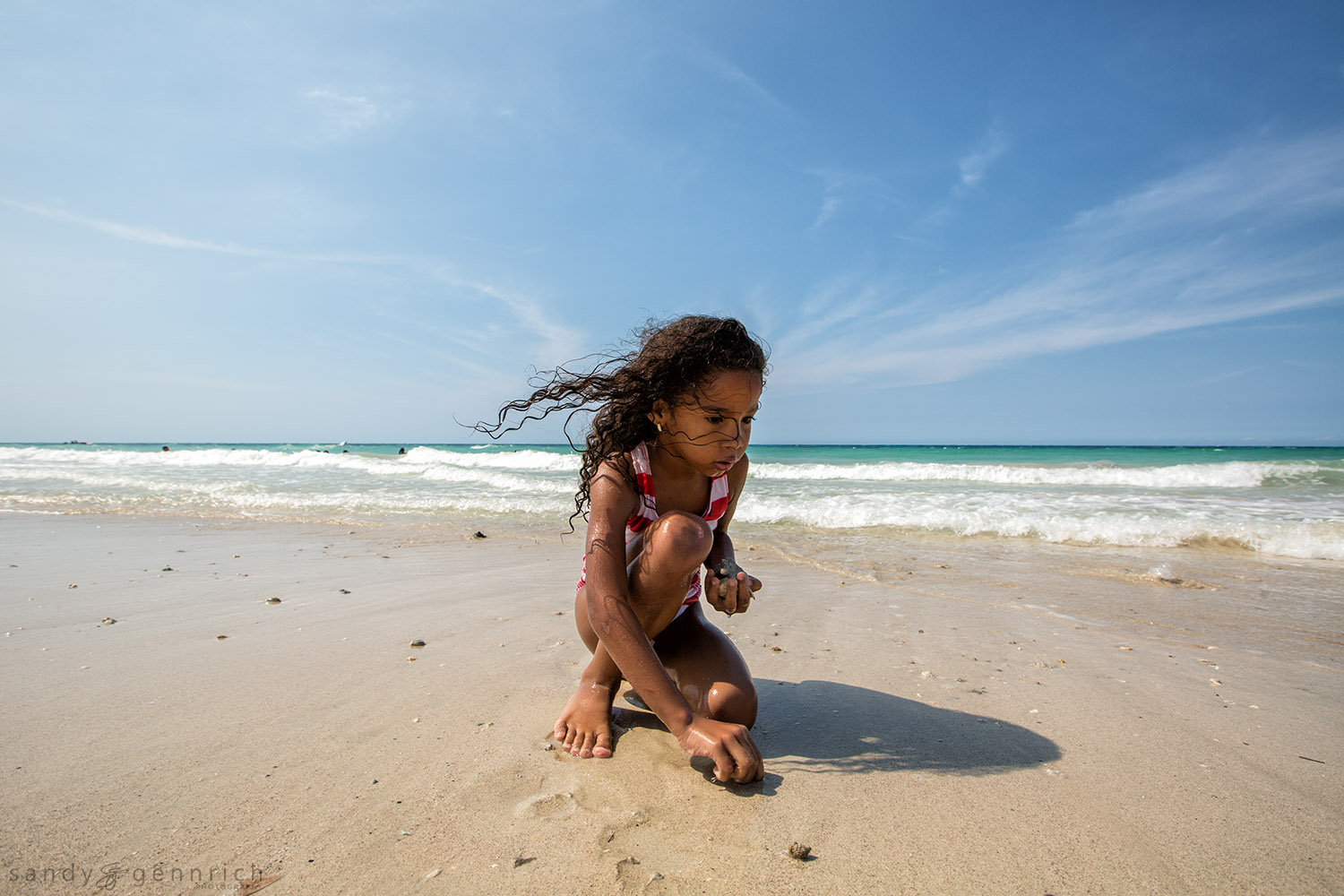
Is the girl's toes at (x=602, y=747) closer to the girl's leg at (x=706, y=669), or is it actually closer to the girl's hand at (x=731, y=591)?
the girl's leg at (x=706, y=669)

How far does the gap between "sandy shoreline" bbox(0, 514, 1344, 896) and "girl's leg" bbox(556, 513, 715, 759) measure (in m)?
0.08

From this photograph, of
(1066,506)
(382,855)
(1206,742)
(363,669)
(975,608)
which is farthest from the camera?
(1066,506)

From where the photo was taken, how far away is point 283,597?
4.00m

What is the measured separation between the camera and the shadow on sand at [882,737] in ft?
6.25

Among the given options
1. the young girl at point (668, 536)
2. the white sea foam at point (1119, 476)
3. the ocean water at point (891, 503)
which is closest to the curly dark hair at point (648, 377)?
the young girl at point (668, 536)

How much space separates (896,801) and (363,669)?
7.03 feet

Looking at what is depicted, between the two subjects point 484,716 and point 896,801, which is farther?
point 484,716

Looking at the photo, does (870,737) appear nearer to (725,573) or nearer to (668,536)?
(725,573)

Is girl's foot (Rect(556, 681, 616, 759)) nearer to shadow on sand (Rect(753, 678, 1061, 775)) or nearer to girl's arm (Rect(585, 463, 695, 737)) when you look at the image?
girl's arm (Rect(585, 463, 695, 737))

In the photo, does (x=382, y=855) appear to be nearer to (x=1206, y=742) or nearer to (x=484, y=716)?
(x=484, y=716)

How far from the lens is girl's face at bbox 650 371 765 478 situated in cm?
196

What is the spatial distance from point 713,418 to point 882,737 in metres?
1.19

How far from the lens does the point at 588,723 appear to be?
201 centimetres

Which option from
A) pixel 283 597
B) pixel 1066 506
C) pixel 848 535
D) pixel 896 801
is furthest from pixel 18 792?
pixel 1066 506
